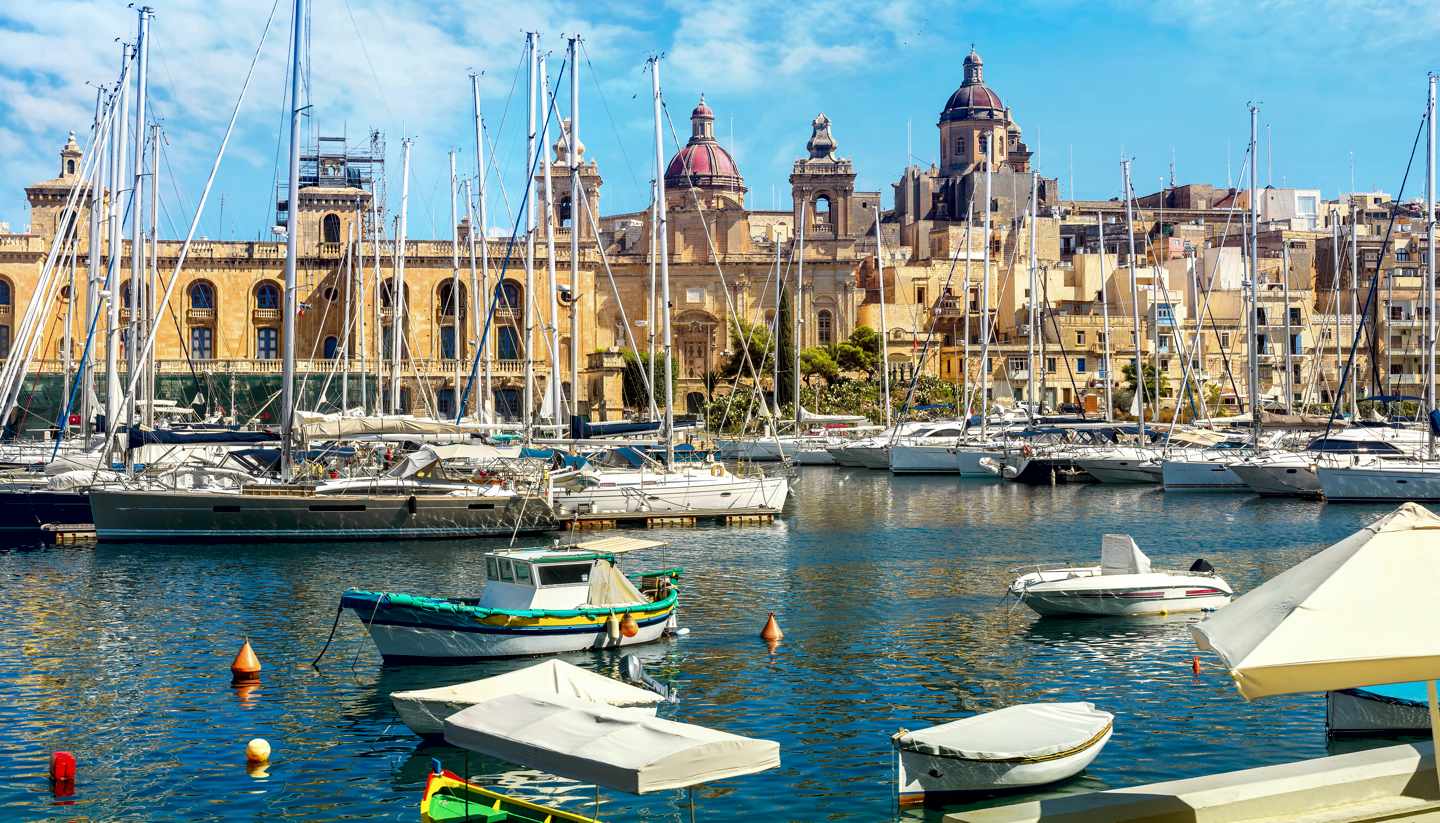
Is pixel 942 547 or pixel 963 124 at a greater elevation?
pixel 963 124

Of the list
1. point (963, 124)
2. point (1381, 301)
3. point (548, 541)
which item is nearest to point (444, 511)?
point (548, 541)

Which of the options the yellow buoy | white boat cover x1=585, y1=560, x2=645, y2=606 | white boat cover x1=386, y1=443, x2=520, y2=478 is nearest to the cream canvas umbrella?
the yellow buoy

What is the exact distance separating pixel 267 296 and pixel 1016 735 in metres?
79.3

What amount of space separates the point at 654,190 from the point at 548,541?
13.7 m

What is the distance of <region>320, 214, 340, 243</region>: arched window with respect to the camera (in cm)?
8881

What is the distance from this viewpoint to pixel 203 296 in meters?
88.1

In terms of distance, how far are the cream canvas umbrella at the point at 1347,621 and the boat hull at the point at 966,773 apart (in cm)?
446

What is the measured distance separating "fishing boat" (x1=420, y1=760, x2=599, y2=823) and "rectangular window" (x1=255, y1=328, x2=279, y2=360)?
76.8m

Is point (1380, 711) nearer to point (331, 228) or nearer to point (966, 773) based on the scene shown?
point (966, 773)

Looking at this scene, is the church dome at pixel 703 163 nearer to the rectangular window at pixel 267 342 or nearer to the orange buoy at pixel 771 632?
the rectangular window at pixel 267 342

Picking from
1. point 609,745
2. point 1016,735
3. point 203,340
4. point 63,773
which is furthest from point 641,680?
point 203,340

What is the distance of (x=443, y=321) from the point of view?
89.5 m

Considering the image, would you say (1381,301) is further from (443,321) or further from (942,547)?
(942,547)

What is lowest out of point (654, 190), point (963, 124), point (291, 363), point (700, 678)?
point (700, 678)
